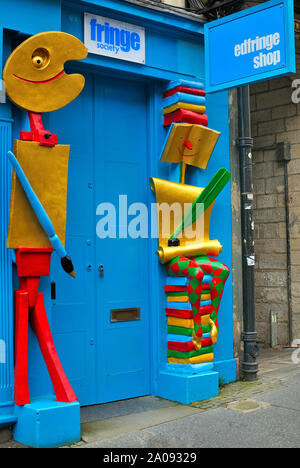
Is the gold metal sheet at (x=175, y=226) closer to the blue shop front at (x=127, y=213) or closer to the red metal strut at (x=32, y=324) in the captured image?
the blue shop front at (x=127, y=213)

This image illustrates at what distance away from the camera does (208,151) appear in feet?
18.9

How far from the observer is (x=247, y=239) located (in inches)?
245

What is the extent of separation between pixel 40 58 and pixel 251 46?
1889 mm

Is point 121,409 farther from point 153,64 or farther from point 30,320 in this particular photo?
point 153,64

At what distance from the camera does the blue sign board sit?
15.8 feet

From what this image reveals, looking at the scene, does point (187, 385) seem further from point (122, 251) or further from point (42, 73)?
point (42, 73)

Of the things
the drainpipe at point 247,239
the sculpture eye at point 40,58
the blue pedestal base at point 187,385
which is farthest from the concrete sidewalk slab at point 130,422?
the sculpture eye at point 40,58

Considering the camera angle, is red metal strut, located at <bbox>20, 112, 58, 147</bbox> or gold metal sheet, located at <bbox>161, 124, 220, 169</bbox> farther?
gold metal sheet, located at <bbox>161, 124, 220, 169</bbox>

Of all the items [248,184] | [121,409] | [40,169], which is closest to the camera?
[40,169]

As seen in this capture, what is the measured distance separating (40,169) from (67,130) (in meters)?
0.97

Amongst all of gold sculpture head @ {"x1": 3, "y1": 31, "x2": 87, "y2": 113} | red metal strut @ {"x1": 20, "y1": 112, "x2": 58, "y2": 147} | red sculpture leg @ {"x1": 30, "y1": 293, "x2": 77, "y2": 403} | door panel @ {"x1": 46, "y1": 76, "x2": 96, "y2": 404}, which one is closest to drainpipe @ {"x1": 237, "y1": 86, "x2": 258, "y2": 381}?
door panel @ {"x1": 46, "y1": 76, "x2": 96, "y2": 404}

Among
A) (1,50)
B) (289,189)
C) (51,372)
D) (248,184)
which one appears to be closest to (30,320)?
(51,372)

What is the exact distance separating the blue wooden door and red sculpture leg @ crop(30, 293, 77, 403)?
543 mm

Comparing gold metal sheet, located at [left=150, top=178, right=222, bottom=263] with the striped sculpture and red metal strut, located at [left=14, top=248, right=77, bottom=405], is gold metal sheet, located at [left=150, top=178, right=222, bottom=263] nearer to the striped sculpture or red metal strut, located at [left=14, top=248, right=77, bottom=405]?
the striped sculpture
